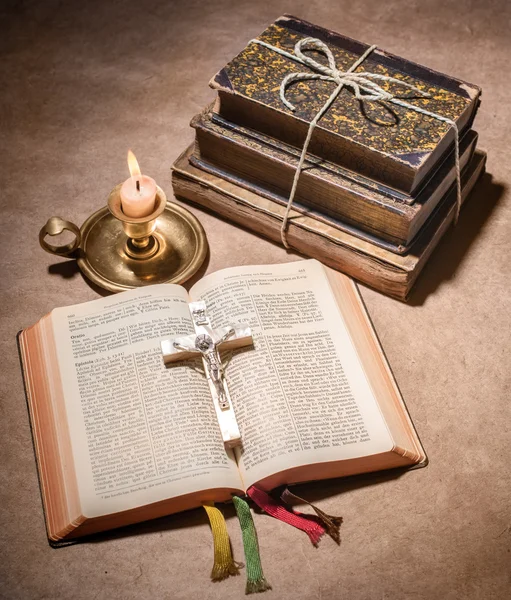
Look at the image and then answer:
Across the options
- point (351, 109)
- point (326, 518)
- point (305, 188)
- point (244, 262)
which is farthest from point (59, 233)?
point (326, 518)

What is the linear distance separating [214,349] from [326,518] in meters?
0.34

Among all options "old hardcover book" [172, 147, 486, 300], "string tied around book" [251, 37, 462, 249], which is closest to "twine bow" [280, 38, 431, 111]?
"string tied around book" [251, 37, 462, 249]

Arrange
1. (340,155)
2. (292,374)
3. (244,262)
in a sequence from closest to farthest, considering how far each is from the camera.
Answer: (292,374), (340,155), (244,262)

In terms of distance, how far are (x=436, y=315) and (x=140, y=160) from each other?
765 millimetres

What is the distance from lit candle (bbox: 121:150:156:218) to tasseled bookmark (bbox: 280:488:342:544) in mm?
576

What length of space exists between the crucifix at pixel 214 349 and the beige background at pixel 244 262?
19 cm

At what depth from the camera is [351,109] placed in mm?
1314

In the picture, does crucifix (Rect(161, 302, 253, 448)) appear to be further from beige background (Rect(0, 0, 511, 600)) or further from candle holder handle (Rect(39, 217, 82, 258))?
candle holder handle (Rect(39, 217, 82, 258))

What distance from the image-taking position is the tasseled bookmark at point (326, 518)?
1154 millimetres

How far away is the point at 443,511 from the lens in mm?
1181

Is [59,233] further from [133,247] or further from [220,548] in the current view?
[220,548]

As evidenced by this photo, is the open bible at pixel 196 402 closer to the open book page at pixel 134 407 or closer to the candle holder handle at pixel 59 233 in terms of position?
the open book page at pixel 134 407

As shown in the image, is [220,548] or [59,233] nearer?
[220,548]

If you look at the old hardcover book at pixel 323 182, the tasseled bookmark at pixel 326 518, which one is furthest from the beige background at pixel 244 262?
the old hardcover book at pixel 323 182
